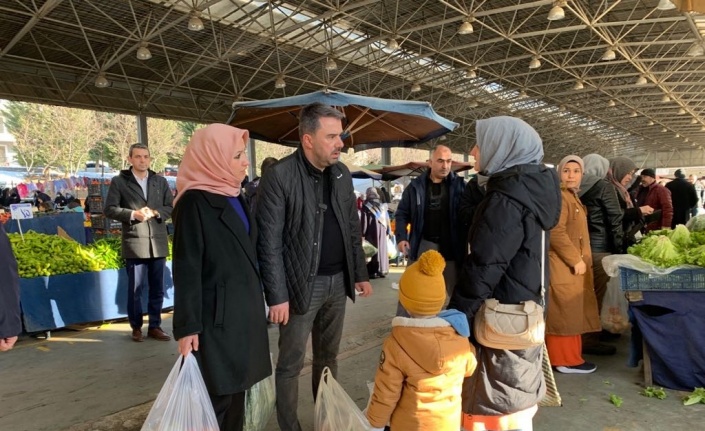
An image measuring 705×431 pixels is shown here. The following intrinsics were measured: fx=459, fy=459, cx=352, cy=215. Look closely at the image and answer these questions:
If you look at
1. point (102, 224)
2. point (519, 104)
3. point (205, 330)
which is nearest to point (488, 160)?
point (205, 330)

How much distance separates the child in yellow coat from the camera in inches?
71.1

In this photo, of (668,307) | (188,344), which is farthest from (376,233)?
(188,344)

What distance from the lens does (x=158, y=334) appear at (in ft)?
13.9

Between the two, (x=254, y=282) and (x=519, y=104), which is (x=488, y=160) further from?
(x=519, y=104)

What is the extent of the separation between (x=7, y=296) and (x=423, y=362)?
167 cm

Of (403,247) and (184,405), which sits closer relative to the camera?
(184,405)

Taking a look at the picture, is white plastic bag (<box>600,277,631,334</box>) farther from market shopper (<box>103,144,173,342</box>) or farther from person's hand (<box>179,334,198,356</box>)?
market shopper (<box>103,144,173,342</box>)

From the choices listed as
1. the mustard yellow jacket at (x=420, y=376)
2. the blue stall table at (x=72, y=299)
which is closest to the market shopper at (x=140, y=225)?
the blue stall table at (x=72, y=299)

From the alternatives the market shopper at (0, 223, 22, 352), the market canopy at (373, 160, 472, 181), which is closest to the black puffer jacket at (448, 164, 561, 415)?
the market shopper at (0, 223, 22, 352)

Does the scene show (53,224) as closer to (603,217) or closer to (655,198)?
(603,217)

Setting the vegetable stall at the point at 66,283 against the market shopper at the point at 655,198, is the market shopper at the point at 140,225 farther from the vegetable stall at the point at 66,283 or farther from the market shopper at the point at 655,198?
the market shopper at the point at 655,198

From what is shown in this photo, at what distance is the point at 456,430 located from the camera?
6.31 ft

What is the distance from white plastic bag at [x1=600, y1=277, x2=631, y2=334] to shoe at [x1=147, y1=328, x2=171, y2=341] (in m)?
3.80

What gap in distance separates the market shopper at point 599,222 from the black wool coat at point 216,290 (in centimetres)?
298
